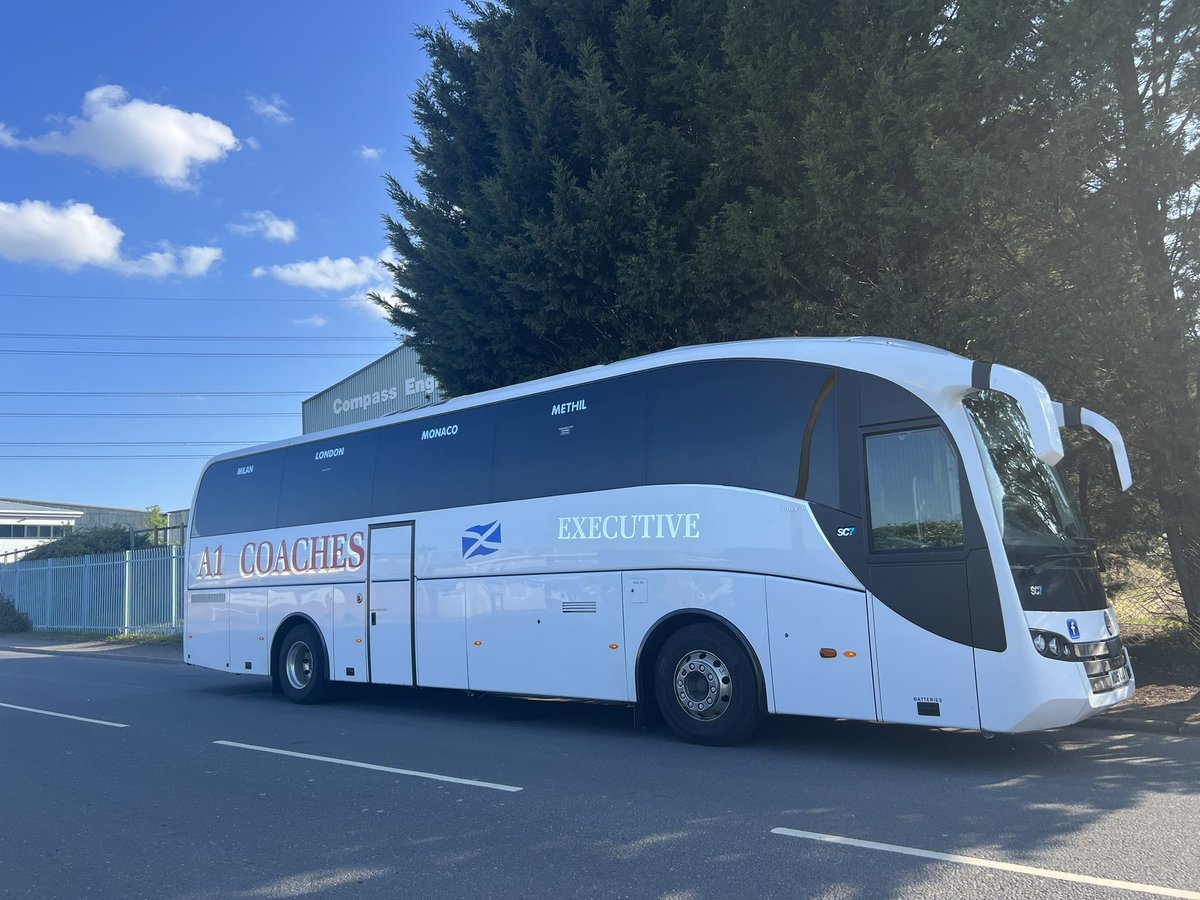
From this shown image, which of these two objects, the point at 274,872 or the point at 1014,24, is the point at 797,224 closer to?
the point at 1014,24

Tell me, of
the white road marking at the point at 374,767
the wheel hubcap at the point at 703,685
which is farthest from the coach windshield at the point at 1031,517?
the white road marking at the point at 374,767

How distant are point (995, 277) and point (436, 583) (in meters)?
7.24

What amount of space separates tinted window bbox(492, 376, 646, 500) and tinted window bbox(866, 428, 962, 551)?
242 centimetres

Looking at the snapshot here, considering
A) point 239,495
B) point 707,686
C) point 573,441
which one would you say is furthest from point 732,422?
point 239,495

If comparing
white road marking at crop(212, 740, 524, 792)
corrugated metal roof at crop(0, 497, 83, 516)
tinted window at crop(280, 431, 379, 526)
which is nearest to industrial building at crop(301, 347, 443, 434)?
tinted window at crop(280, 431, 379, 526)

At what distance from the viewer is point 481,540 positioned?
11.2 meters

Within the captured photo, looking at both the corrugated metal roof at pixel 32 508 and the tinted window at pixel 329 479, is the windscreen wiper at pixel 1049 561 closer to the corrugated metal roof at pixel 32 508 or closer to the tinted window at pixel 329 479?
the tinted window at pixel 329 479

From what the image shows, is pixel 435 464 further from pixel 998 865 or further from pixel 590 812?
pixel 998 865

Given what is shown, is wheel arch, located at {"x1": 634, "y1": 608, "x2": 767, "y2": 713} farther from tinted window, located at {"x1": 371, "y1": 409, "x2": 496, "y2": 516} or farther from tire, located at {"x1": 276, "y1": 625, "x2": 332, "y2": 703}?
tire, located at {"x1": 276, "y1": 625, "x2": 332, "y2": 703}

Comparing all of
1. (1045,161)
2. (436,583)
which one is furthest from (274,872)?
(1045,161)

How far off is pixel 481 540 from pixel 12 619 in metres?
30.2

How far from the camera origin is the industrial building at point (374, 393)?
31062 mm

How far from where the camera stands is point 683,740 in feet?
30.2

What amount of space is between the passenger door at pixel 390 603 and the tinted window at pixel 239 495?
8.40 feet
